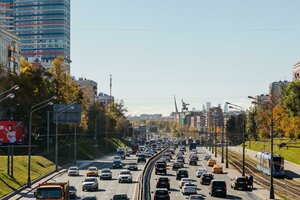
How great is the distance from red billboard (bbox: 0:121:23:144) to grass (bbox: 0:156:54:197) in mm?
4319

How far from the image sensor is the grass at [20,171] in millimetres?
64731

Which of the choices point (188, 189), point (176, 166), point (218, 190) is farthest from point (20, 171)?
point (176, 166)

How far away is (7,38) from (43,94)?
29992 mm

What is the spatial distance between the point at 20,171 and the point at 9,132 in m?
13.5

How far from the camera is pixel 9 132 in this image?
2594 inches

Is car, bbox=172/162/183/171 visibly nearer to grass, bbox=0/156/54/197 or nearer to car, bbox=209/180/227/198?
grass, bbox=0/156/54/197

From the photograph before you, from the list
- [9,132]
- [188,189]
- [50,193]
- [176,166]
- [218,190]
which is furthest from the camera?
[176,166]

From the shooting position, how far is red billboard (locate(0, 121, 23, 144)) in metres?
65.8

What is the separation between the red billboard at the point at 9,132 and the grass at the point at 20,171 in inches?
170

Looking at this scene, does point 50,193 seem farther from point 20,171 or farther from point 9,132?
point 20,171

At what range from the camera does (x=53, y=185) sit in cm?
4147

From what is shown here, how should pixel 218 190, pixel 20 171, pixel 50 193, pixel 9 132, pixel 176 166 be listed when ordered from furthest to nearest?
pixel 176 166 → pixel 20 171 → pixel 9 132 → pixel 218 190 → pixel 50 193

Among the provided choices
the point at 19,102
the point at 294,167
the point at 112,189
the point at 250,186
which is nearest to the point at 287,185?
the point at 250,186

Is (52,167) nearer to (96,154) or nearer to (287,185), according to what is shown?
(287,185)
